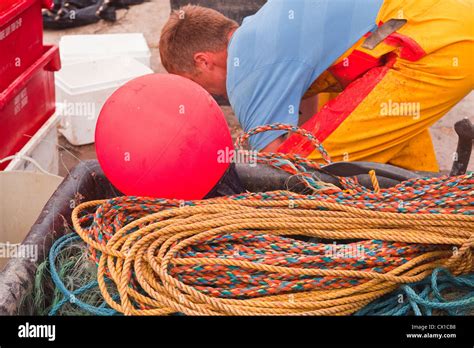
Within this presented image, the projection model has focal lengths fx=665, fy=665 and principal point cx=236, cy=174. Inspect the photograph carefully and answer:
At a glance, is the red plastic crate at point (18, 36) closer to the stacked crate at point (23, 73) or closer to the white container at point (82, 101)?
the stacked crate at point (23, 73)

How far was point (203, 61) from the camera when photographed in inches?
140

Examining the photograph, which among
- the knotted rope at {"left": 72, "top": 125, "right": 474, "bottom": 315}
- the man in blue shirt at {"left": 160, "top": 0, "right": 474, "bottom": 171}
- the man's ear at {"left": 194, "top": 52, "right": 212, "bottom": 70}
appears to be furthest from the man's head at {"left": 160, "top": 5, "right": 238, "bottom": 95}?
the knotted rope at {"left": 72, "top": 125, "right": 474, "bottom": 315}

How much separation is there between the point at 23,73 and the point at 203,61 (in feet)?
3.13

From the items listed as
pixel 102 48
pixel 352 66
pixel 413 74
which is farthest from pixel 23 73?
pixel 413 74

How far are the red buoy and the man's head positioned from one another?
4.52 ft

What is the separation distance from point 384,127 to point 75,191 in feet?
5.36

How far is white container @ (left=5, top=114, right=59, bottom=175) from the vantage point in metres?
3.55

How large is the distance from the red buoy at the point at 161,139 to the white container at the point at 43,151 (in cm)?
147

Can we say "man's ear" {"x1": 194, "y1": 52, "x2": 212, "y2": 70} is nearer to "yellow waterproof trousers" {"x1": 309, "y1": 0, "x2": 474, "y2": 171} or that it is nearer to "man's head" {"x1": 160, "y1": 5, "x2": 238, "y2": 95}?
"man's head" {"x1": 160, "y1": 5, "x2": 238, "y2": 95}

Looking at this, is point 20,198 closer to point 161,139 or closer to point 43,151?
point 43,151

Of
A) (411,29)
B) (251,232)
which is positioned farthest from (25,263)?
(411,29)

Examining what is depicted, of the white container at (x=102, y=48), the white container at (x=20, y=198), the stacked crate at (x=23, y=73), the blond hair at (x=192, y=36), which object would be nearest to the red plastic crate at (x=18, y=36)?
the stacked crate at (x=23, y=73)

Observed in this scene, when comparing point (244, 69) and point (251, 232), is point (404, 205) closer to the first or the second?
point (251, 232)

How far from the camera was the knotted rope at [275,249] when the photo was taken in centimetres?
188
